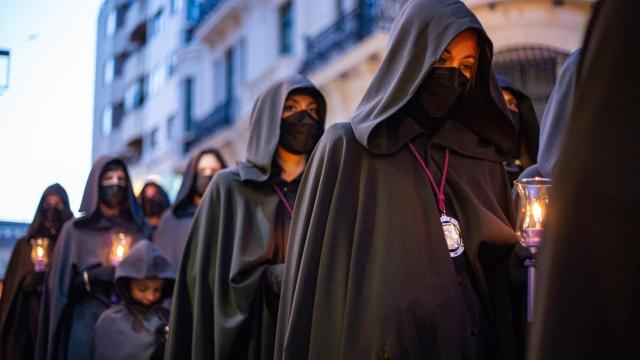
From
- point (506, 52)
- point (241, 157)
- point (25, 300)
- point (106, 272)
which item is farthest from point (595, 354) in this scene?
point (241, 157)

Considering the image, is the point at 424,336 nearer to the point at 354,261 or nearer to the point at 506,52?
the point at 354,261

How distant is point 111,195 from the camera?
8820 millimetres

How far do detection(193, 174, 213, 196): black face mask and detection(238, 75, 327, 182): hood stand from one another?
3134mm

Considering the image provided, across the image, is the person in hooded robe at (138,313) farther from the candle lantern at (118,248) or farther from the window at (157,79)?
the window at (157,79)

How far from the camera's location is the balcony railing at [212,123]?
955 inches

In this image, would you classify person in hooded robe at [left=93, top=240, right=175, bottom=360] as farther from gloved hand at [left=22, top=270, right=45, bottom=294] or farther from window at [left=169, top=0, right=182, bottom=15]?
window at [left=169, top=0, right=182, bottom=15]

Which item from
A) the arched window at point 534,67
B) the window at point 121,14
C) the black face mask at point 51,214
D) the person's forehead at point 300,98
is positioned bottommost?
the black face mask at point 51,214

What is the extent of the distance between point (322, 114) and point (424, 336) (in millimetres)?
2801

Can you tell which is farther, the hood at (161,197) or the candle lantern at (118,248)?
the hood at (161,197)

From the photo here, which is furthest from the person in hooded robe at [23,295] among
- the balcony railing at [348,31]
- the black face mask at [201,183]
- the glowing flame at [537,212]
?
the glowing flame at [537,212]

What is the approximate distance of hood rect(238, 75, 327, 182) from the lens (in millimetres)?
5543

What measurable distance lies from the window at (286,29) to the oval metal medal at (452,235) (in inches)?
675

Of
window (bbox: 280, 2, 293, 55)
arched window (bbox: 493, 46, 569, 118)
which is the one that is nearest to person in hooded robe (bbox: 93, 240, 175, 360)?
arched window (bbox: 493, 46, 569, 118)

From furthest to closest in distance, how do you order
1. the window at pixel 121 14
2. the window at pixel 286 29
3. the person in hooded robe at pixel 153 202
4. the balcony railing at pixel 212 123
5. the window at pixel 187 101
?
1. the window at pixel 121 14
2. the window at pixel 187 101
3. the balcony railing at pixel 212 123
4. the window at pixel 286 29
5. the person in hooded robe at pixel 153 202
